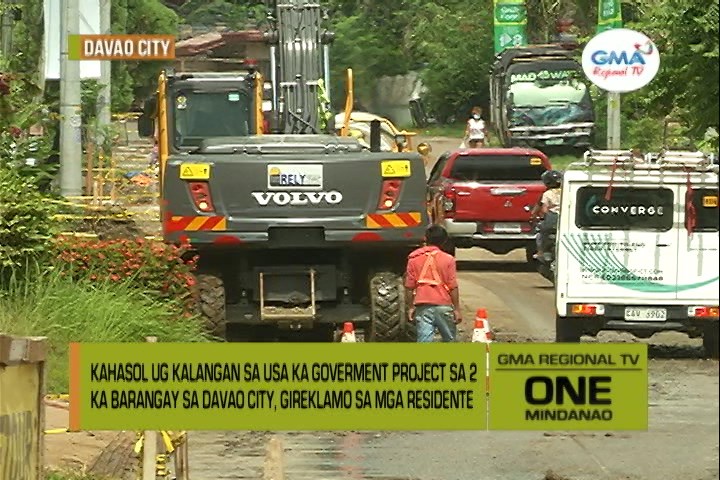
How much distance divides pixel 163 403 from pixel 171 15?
16.0 meters

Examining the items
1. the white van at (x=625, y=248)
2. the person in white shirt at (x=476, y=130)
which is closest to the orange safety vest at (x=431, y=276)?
the white van at (x=625, y=248)

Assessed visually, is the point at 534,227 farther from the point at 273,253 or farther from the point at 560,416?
the point at 560,416

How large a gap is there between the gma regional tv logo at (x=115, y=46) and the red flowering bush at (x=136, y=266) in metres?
3.20

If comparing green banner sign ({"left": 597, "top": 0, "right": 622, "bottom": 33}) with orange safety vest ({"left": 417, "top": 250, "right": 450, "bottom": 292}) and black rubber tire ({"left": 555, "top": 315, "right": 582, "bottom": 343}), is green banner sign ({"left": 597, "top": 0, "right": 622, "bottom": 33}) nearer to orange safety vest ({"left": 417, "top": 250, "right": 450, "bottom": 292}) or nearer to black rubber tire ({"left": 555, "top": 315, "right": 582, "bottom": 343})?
black rubber tire ({"left": 555, "top": 315, "right": 582, "bottom": 343})

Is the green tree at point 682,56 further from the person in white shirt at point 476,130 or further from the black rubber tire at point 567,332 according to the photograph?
the person in white shirt at point 476,130

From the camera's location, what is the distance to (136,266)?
47.2 ft

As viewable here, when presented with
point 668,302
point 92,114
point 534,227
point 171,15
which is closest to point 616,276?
point 668,302

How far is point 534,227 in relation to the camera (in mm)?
18047

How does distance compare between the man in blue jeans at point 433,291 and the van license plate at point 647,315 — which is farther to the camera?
the man in blue jeans at point 433,291

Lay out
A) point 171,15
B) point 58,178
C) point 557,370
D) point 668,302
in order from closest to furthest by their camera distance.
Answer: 1. point 557,370
2. point 668,302
3. point 58,178
4. point 171,15

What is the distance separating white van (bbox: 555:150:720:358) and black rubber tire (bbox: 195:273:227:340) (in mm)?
2569

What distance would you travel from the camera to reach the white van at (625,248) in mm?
12539

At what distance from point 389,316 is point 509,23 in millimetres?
4556

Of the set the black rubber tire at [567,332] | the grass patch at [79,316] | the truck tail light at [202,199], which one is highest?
the truck tail light at [202,199]
